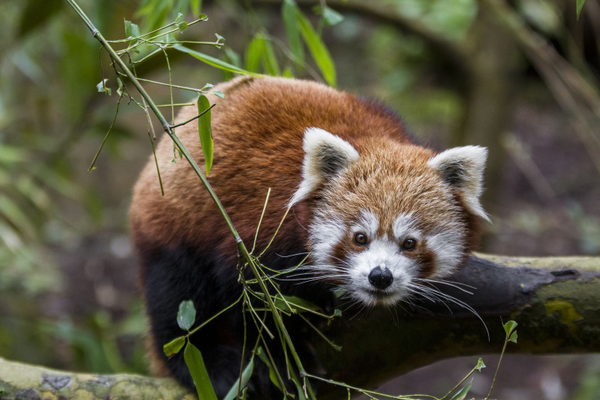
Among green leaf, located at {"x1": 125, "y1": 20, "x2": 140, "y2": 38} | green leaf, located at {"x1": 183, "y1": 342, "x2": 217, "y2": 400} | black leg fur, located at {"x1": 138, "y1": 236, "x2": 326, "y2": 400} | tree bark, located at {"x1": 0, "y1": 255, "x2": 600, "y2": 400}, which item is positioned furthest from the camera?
black leg fur, located at {"x1": 138, "y1": 236, "x2": 326, "y2": 400}

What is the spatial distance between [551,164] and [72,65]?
655 centimetres

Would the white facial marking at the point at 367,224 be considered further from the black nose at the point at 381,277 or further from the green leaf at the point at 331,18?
the green leaf at the point at 331,18

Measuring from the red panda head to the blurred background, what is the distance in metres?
0.77

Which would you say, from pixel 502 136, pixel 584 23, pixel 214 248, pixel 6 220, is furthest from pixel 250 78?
pixel 584 23

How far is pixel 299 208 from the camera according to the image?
2309 mm

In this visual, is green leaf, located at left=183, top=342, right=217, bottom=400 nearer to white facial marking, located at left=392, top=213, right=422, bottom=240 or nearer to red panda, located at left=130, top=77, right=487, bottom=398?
red panda, located at left=130, top=77, right=487, bottom=398

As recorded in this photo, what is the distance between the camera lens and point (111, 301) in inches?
261

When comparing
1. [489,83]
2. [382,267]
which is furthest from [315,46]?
[489,83]

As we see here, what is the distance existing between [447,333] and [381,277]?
0.54 metres

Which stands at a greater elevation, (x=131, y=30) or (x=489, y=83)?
(x=489, y=83)

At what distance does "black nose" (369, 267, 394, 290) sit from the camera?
2.03m

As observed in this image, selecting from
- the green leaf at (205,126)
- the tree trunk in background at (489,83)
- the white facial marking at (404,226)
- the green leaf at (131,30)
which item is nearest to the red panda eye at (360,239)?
the white facial marking at (404,226)

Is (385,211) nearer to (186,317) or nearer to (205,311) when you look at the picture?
(186,317)

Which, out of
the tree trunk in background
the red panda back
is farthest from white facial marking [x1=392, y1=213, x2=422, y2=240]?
the tree trunk in background
